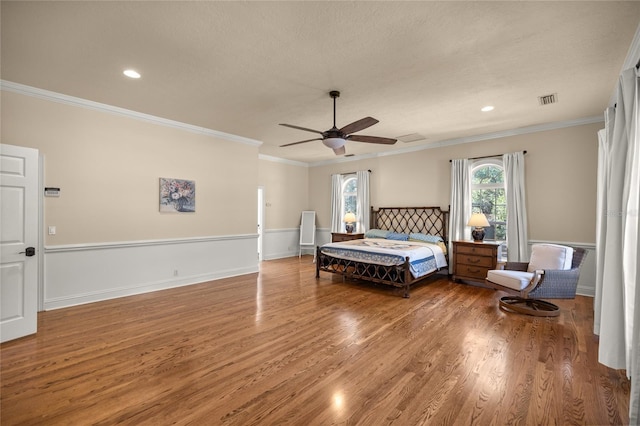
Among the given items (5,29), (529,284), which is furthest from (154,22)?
(529,284)

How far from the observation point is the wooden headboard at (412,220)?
659 centimetres

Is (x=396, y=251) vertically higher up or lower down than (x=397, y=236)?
lower down

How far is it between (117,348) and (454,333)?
363cm

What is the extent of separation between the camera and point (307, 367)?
261cm

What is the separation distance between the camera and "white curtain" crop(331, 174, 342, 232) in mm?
8547

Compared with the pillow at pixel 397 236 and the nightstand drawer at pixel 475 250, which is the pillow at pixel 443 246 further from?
the pillow at pixel 397 236

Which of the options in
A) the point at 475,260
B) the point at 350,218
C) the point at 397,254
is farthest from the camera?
the point at 350,218

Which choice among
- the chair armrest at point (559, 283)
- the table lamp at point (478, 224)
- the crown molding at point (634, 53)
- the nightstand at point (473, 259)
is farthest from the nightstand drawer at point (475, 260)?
the crown molding at point (634, 53)

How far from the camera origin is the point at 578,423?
1916 millimetres

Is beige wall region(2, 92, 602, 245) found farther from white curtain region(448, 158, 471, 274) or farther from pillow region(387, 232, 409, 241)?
pillow region(387, 232, 409, 241)

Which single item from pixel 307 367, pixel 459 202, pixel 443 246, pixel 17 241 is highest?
pixel 459 202

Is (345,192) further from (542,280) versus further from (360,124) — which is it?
(542,280)

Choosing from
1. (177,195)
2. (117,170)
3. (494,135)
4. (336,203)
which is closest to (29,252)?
(117,170)

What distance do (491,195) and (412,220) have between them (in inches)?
68.9
